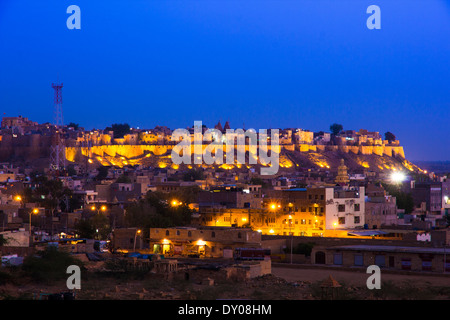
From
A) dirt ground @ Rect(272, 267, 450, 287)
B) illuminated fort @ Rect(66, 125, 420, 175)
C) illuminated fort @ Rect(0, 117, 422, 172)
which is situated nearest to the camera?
dirt ground @ Rect(272, 267, 450, 287)

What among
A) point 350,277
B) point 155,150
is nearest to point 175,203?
point 350,277

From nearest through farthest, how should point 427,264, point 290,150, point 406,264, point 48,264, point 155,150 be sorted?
1. point 48,264
2. point 427,264
3. point 406,264
4. point 155,150
5. point 290,150

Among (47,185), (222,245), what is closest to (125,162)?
(47,185)

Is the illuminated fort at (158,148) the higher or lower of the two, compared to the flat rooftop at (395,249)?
higher

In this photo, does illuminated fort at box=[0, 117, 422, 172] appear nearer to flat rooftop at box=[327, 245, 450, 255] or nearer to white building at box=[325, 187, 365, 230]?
white building at box=[325, 187, 365, 230]

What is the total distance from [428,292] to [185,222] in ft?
48.7

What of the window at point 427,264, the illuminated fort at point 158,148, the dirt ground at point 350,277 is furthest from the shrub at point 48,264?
the illuminated fort at point 158,148

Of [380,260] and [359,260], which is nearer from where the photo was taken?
[380,260]

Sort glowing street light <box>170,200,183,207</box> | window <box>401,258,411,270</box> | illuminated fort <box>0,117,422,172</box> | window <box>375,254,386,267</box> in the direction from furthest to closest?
illuminated fort <box>0,117,422,172</box>
glowing street light <box>170,200,183,207</box>
window <box>375,254,386,267</box>
window <box>401,258,411,270</box>

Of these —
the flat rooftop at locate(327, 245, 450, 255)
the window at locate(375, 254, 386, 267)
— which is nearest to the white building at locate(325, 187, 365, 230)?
the flat rooftop at locate(327, 245, 450, 255)

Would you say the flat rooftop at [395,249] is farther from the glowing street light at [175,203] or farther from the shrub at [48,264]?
the glowing street light at [175,203]

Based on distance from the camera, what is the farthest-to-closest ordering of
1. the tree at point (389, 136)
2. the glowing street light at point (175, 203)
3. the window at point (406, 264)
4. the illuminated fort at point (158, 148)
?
the tree at point (389, 136) < the illuminated fort at point (158, 148) < the glowing street light at point (175, 203) < the window at point (406, 264)

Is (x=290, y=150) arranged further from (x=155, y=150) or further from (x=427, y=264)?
(x=427, y=264)

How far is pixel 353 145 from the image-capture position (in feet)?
439
